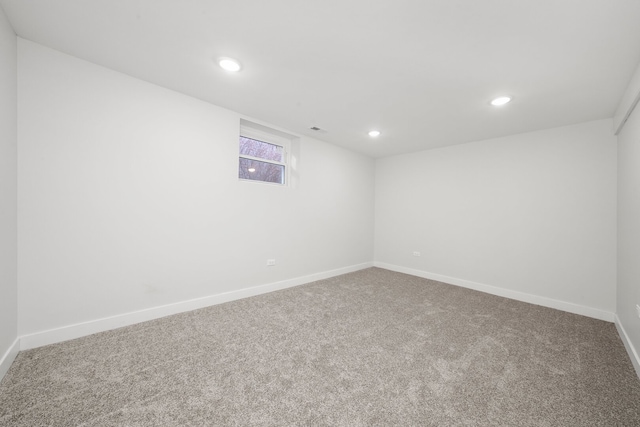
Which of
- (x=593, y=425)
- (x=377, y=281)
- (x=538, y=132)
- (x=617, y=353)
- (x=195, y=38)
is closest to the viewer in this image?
(x=593, y=425)

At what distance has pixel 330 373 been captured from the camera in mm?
1711

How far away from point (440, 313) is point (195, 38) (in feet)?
11.7

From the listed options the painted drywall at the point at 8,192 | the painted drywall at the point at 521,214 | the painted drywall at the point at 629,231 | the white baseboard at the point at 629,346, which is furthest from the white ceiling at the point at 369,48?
the white baseboard at the point at 629,346

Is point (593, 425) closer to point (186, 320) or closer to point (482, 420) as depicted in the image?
point (482, 420)

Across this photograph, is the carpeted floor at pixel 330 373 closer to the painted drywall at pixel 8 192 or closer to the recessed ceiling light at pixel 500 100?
the painted drywall at pixel 8 192

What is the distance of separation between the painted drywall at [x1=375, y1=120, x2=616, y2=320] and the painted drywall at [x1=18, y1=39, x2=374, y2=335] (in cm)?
275

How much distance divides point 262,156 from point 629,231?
413cm

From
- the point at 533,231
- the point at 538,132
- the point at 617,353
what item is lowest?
the point at 617,353

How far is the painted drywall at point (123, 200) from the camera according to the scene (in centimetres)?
192

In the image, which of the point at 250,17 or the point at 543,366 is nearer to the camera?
the point at 250,17

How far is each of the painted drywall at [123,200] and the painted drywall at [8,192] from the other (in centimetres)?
7

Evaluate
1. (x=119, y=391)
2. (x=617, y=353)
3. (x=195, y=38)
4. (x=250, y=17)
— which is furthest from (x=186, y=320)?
(x=617, y=353)

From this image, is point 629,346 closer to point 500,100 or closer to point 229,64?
point 500,100

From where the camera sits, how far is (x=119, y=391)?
1.49 meters
